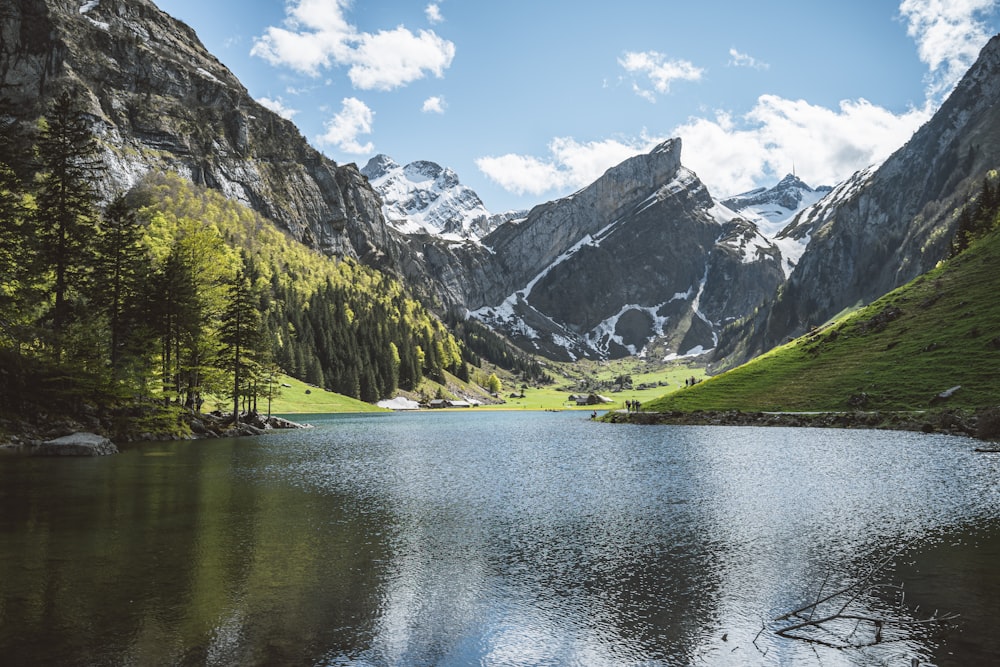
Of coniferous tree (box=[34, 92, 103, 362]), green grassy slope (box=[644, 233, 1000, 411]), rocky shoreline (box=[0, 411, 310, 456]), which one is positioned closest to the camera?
rocky shoreline (box=[0, 411, 310, 456])

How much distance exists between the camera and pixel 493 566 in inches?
717

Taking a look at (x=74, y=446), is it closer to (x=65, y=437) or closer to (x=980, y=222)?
(x=65, y=437)

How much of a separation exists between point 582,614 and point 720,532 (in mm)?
10407

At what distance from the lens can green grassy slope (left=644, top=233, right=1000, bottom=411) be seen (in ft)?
237

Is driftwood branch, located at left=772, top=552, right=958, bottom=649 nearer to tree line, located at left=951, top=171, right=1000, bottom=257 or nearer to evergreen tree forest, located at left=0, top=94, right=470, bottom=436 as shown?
evergreen tree forest, located at left=0, top=94, right=470, bottom=436

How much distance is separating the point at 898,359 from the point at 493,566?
8527cm

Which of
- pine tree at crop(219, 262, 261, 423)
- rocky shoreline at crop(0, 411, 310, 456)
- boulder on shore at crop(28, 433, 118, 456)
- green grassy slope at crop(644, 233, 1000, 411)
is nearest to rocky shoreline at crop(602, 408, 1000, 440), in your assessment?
green grassy slope at crop(644, 233, 1000, 411)

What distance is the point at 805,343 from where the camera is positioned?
111m

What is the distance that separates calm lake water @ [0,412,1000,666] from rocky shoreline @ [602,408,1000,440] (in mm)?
22968

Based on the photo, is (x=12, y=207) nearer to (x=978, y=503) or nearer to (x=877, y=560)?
(x=877, y=560)

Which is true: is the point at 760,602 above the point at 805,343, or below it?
below

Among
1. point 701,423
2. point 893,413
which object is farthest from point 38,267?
point 893,413

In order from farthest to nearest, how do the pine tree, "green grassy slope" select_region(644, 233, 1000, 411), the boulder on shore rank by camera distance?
the pine tree < "green grassy slope" select_region(644, 233, 1000, 411) < the boulder on shore

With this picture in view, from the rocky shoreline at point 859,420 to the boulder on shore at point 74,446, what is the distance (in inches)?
2890
